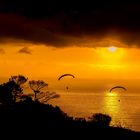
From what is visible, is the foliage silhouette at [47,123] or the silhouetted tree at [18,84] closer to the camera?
the foliage silhouette at [47,123]

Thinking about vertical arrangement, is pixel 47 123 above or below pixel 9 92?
below

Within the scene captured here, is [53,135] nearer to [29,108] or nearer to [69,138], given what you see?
[69,138]

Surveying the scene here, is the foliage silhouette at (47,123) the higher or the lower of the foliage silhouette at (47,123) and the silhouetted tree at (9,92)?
the lower

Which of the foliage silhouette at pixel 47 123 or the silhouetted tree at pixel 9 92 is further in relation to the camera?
the silhouetted tree at pixel 9 92

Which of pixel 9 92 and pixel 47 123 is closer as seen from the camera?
pixel 47 123

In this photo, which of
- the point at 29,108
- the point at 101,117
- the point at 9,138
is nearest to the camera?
the point at 9,138

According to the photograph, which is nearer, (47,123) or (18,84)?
(47,123)

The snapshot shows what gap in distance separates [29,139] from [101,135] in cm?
808

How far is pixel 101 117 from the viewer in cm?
11650

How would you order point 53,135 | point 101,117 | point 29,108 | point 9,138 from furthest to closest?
1. point 101,117
2. point 29,108
3. point 53,135
4. point 9,138

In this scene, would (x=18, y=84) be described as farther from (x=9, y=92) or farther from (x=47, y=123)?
(x=47, y=123)

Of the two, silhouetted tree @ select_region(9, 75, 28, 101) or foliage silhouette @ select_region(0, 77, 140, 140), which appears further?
silhouetted tree @ select_region(9, 75, 28, 101)

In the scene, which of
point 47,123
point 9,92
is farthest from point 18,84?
point 47,123

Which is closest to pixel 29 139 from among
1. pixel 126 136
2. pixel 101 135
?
pixel 101 135
